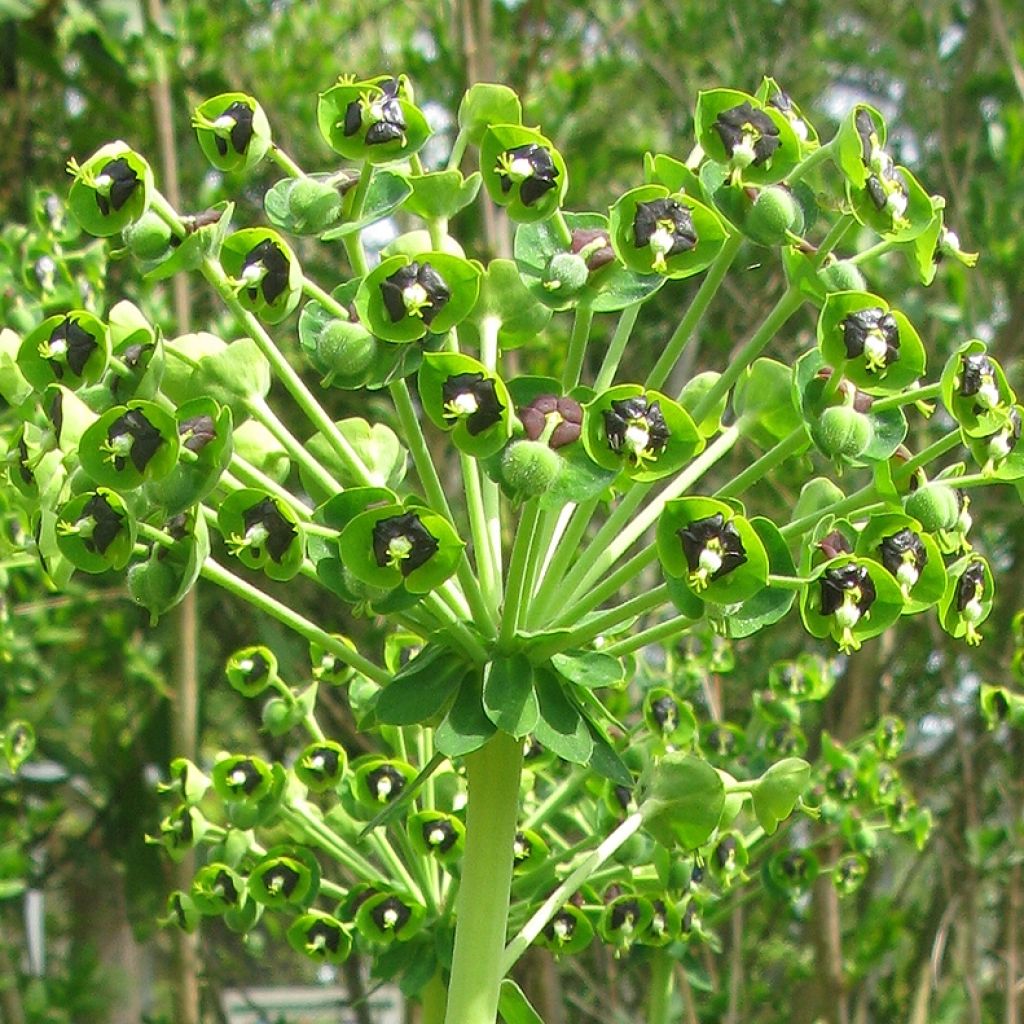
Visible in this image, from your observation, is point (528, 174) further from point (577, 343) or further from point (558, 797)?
point (558, 797)

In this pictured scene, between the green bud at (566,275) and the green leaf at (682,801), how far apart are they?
1.24ft

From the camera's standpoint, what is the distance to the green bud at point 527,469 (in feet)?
3.30

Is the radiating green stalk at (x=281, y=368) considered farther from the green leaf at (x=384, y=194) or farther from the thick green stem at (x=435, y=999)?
the thick green stem at (x=435, y=999)

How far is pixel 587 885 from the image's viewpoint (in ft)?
4.97

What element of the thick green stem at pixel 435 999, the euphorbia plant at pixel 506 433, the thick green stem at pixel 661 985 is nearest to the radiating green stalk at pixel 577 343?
the euphorbia plant at pixel 506 433

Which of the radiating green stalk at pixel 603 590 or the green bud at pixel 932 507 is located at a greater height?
the green bud at pixel 932 507

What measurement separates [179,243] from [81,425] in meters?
0.15

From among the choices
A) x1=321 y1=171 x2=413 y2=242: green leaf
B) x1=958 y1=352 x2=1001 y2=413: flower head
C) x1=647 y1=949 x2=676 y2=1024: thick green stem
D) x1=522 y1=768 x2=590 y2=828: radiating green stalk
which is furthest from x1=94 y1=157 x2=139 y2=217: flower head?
x1=647 y1=949 x2=676 y2=1024: thick green stem

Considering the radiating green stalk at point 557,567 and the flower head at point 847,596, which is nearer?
the flower head at point 847,596

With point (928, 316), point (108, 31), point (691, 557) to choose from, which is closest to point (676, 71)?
point (928, 316)

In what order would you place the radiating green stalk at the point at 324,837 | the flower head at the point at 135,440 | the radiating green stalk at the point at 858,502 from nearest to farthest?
the flower head at the point at 135,440, the radiating green stalk at the point at 858,502, the radiating green stalk at the point at 324,837

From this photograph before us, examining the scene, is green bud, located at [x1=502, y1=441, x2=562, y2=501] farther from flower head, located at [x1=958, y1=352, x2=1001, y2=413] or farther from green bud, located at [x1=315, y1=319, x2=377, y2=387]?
flower head, located at [x1=958, y1=352, x2=1001, y2=413]

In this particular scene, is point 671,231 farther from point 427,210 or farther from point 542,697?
point 542,697

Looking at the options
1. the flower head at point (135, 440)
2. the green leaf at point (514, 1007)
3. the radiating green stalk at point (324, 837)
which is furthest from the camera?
the radiating green stalk at point (324, 837)
